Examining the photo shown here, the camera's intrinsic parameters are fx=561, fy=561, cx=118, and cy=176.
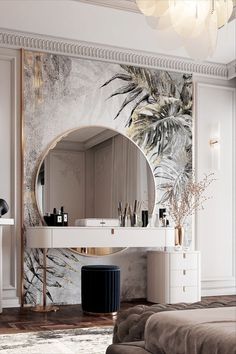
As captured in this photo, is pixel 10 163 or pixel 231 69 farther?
pixel 231 69

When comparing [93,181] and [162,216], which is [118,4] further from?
[162,216]

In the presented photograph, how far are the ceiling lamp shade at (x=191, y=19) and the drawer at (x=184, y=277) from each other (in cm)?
312

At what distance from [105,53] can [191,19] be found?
3.16m

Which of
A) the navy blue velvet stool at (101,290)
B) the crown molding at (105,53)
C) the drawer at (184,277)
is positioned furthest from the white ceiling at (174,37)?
the drawer at (184,277)

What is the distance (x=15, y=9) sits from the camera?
479 centimetres

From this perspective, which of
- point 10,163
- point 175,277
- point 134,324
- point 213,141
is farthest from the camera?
point 213,141

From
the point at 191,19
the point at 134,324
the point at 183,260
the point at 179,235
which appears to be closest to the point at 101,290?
the point at 183,260

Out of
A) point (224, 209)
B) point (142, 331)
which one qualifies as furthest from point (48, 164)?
point (142, 331)

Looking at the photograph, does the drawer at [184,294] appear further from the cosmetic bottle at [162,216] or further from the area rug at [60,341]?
the area rug at [60,341]

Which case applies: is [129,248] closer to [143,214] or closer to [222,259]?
[143,214]

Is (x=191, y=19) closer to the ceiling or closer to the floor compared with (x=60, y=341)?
closer to the ceiling

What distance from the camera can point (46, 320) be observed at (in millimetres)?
4488

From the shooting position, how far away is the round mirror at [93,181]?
5.36 metres

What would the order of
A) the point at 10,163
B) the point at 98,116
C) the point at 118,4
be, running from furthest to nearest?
the point at 98,116, the point at 10,163, the point at 118,4
